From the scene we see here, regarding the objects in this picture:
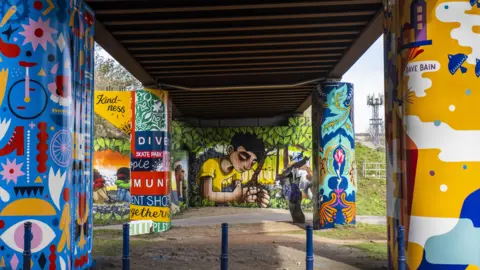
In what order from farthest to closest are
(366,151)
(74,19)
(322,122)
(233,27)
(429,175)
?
(366,151)
(322,122)
(233,27)
(74,19)
(429,175)

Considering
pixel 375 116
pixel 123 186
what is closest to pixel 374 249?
pixel 123 186

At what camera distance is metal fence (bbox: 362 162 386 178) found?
25539 mm

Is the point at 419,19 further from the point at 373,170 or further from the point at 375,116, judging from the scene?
the point at 375,116

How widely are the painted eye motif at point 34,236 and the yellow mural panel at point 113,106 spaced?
1287cm

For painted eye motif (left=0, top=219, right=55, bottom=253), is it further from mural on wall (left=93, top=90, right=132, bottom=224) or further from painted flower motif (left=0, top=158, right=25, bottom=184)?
mural on wall (left=93, top=90, right=132, bottom=224)

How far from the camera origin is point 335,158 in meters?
15.0

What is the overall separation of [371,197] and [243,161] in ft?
20.9

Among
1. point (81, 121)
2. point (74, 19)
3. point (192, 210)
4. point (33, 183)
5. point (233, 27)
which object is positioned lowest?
point (192, 210)

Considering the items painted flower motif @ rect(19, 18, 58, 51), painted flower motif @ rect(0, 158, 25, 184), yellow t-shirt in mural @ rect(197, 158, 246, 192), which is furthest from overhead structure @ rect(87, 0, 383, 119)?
yellow t-shirt in mural @ rect(197, 158, 246, 192)

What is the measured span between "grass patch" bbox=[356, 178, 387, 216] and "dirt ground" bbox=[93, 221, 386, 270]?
696cm

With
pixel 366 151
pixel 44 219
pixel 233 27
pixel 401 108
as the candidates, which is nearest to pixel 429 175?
pixel 401 108

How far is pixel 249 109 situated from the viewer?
77.1 feet

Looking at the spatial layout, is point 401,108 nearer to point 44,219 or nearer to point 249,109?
point 44,219

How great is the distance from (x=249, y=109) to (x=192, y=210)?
212 inches
